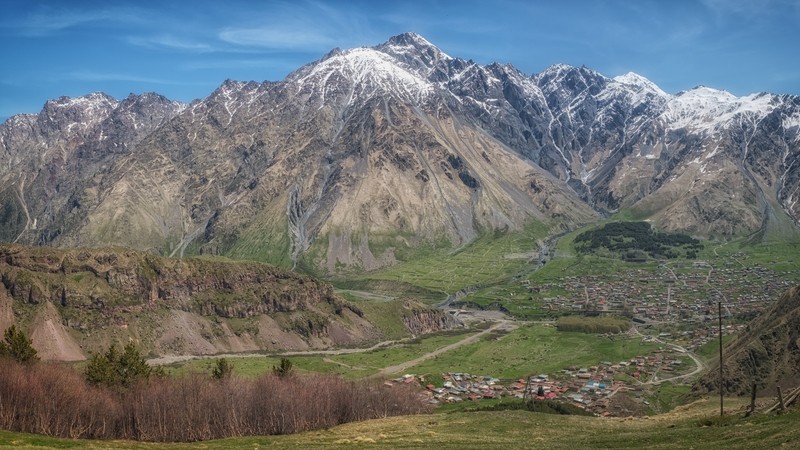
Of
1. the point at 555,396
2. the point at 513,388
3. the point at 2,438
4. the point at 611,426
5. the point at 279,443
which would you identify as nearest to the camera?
the point at 2,438

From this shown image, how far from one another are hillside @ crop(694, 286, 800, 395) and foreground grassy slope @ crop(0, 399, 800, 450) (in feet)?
181

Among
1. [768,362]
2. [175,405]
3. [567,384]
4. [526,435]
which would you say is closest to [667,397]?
[567,384]

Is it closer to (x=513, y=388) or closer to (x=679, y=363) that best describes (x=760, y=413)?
(x=513, y=388)

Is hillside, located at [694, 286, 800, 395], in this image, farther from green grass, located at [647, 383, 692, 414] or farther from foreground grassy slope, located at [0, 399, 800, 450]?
foreground grassy slope, located at [0, 399, 800, 450]

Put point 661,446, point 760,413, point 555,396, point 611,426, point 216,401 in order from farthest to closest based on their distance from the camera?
1. point 555,396
2. point 216,401
3. point 611,426
4. point 760,413
5. point 661,446

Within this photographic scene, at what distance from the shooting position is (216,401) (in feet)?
333

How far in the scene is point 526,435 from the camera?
235 feet

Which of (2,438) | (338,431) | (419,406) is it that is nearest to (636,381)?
(419,406)

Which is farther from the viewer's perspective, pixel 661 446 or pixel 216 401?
pixel 216 401

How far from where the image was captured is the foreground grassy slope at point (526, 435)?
54719mm

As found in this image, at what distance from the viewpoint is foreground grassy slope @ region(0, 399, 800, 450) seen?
180 ft

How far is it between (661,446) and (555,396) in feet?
352

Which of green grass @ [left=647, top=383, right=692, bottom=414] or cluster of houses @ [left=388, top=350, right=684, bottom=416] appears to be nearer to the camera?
green grass @ [left=647, top=383, right=692, bottom=414]

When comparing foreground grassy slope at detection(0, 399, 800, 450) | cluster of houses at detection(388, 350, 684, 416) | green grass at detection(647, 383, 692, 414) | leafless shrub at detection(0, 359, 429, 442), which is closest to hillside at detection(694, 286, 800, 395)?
green grass at detection(647, 383, 692, 414)
